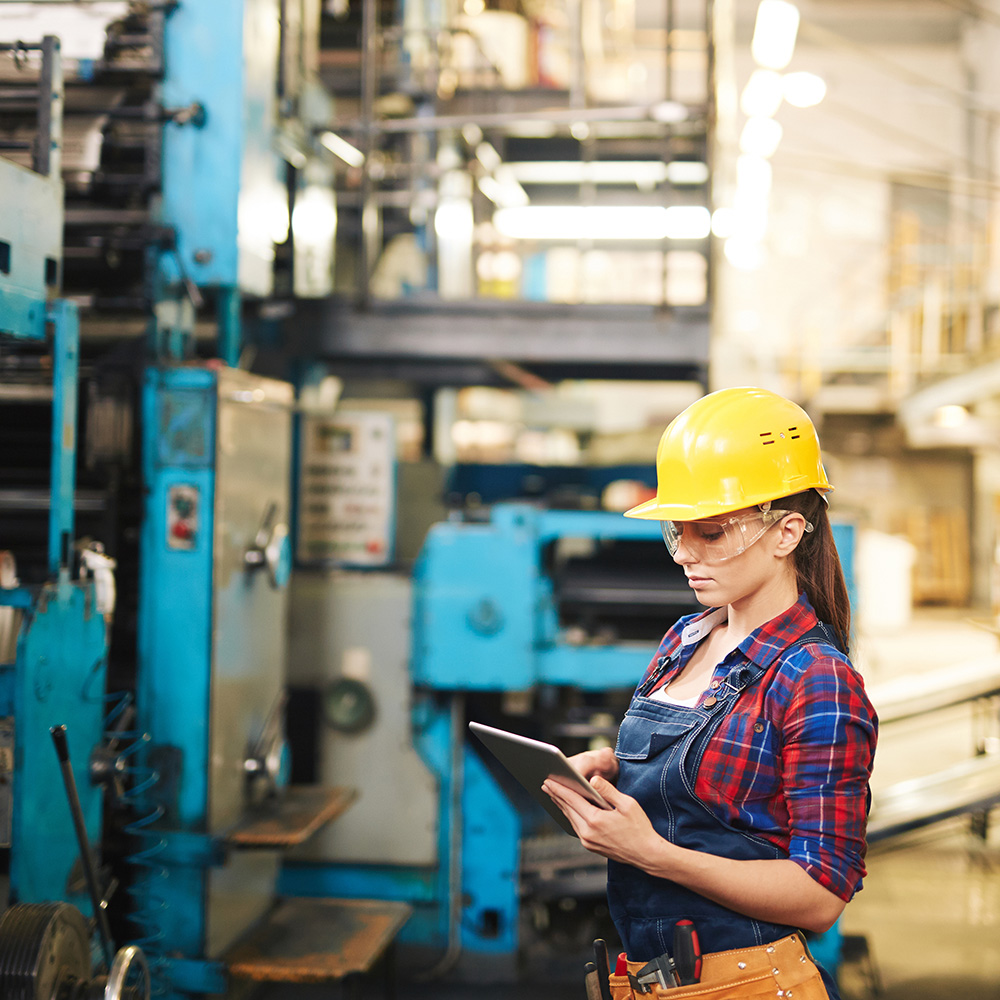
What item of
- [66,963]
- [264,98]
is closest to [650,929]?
[66,963]

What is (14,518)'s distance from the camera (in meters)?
3.44

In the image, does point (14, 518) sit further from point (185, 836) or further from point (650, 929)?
point (650, 929)

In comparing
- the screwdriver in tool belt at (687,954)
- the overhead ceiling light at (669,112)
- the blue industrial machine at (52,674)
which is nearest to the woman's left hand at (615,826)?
the screwdriver in tool belt at (687,954)

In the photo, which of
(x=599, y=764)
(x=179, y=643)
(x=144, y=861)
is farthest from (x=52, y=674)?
(x=599, y=764)

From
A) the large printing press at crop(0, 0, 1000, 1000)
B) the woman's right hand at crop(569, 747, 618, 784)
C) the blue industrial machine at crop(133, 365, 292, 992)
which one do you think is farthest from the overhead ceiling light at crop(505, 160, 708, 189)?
the woman's right hand at crop(569, 747, 618, 784)

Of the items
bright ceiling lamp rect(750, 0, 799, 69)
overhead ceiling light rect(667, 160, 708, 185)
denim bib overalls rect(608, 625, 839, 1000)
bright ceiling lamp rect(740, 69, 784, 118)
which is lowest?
denim bib overalls rect(608, 625, 839, 1000)

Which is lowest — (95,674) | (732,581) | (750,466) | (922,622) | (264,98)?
(922,622)

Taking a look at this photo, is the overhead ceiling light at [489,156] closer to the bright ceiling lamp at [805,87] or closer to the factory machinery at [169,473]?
the factory machinery at [169,473]

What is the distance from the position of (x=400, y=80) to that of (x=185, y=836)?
149 inches

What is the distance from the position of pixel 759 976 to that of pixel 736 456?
2.60 feet

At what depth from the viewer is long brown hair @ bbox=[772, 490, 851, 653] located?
68.6 inches

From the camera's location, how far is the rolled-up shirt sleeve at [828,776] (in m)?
1.50

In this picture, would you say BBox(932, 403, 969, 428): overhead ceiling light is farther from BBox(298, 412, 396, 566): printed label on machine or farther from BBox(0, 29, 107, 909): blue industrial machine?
BBox(0, 29, 107, 909): blue industrial machine

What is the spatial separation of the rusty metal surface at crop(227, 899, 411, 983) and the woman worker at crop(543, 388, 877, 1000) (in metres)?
1.99
